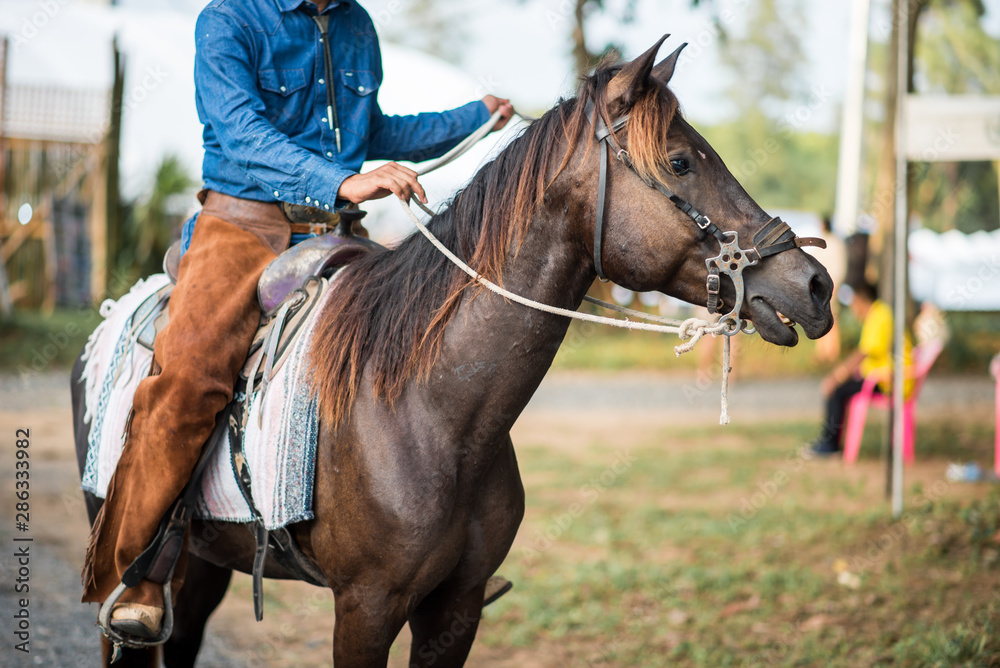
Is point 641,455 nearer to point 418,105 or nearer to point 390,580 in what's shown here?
point 390,580

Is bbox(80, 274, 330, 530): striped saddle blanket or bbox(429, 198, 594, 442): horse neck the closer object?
bbox(429, 198, 594, 442): horse neck

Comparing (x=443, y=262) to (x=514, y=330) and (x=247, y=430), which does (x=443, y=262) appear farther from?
(x=247, y=430)

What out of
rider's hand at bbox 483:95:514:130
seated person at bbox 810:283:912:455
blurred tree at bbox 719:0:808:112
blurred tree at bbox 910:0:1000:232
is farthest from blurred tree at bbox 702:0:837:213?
rider's hand at bbox 483:95:514:130

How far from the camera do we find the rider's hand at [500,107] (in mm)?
2782

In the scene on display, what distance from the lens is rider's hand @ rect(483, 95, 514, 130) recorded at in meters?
2.78

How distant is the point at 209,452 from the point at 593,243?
1313mm

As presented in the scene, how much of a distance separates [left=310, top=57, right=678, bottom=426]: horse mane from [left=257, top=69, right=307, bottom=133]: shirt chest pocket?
568mm

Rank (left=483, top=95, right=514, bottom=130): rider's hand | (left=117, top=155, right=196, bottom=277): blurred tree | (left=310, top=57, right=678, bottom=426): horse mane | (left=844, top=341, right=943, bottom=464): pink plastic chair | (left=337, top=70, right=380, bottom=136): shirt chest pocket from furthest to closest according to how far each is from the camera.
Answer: (left=117, top=155, right=196, bottom=277): blurred tree < (left=844, top=341, right=943, bottom=464): pink plastic chair < (left=483, top=95, right=514, bottom=130): rider's hand < (left=337, top=70, right=380, bottom=136): shirt chest pocket < (left=310, top=57, right=678, bottom=426): horse mane

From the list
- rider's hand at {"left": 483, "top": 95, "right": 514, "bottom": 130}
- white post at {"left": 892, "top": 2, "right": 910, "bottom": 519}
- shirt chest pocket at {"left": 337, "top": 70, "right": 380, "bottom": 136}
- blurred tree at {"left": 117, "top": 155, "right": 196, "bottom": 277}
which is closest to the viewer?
shirt chest pocket at {"left": 337, "top": 70, "right": 380, "bottom": 136}

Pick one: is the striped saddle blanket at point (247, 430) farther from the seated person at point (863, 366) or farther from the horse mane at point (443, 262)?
the seated person at point (863, 366)

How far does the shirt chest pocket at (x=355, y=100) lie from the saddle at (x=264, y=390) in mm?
339

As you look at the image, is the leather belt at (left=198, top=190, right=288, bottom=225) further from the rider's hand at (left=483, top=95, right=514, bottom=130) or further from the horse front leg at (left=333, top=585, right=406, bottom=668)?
the horse front leg at (left=333, top=585, right=406, bottom=668)

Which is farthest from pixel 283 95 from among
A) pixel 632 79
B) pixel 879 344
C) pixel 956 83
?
pixel 956 83

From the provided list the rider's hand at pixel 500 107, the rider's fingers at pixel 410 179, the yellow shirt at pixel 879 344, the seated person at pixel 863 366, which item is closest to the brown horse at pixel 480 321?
the rider's fingers at pixel 410 179
